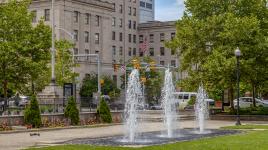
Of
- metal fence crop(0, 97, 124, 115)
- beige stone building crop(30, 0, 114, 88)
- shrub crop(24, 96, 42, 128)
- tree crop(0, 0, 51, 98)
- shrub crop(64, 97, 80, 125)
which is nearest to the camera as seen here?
shrub crop(24, 96, 42, 128)

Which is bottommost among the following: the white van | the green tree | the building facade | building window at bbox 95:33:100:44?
the white van

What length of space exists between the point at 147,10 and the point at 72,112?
112 metres

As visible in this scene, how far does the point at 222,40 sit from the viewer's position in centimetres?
4594

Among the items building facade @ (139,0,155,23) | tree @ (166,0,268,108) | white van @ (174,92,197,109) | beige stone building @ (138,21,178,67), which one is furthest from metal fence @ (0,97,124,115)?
building facade @ (139,0,155,23)

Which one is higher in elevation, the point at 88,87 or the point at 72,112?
the point at 88,87

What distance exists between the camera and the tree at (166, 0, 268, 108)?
44.1m

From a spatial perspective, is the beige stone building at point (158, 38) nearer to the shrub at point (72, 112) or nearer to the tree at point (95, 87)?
the tree at point (95, 87)

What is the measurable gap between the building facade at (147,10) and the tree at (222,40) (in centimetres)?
9305

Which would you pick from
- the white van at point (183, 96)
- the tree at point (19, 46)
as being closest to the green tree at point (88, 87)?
the white van at point (183, 96)

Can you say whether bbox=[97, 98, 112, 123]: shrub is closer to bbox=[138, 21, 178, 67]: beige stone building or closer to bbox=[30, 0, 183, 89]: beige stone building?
bbox=[30, 0, 183, 89]: beige stone building

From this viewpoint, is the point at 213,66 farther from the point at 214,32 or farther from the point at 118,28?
the point at 118,28

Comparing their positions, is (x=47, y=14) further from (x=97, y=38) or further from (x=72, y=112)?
(x=72, y=112)

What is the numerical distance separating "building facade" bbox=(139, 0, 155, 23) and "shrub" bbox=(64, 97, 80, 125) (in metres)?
106

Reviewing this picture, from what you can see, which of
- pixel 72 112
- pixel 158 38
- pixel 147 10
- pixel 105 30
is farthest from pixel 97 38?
pixel 72 112
